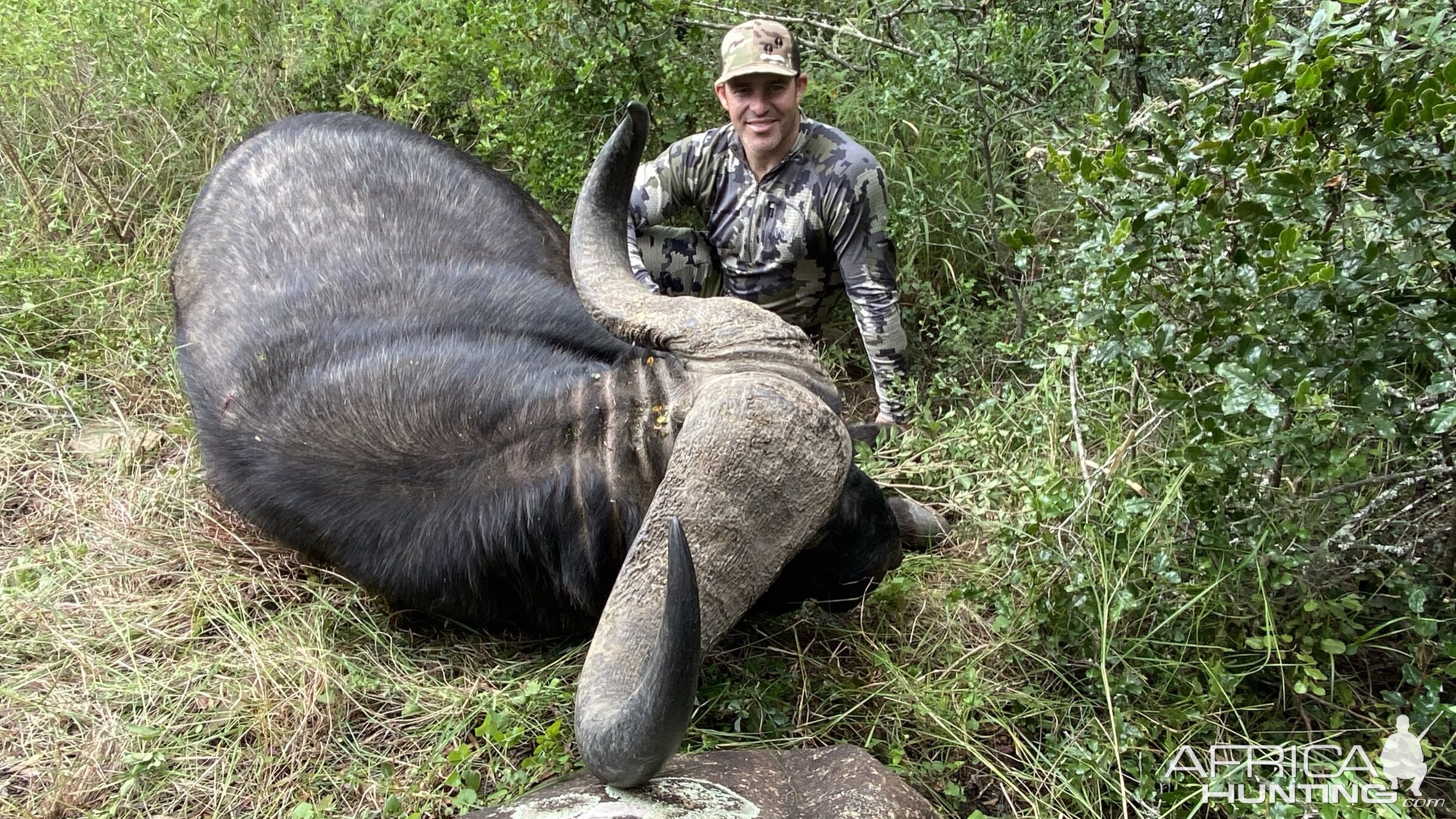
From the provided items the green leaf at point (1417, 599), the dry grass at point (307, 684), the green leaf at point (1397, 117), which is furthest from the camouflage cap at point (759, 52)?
the green leaf at point (1417, 599)

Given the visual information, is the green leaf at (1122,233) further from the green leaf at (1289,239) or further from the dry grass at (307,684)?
the dry grass at (307,684)

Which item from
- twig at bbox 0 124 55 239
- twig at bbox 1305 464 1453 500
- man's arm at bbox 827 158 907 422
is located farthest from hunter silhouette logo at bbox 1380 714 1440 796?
twig at bbox 0 124 55 239

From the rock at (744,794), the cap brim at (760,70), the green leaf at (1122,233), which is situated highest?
the cap brim at (760,70)

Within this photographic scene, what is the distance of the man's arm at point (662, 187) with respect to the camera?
4.53m

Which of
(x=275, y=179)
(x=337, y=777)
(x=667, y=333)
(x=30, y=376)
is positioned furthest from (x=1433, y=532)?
(x=30, y=376)

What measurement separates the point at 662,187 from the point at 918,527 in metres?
2.02

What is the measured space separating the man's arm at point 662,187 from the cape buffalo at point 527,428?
681mm

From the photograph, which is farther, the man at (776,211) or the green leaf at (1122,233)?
the man at (776,211)

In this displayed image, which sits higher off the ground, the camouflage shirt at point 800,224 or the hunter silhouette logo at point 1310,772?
the camouflage shirt at point 800,224

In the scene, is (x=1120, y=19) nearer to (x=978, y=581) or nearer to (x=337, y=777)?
(x=978, y=581)

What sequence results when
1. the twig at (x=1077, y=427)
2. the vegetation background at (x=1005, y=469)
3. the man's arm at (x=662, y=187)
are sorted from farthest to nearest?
the man's arm at (x=662, y=187) → the twig at (x=1077, y=427) → the vegetation background at (x=1005, y=469)

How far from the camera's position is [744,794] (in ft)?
7.42

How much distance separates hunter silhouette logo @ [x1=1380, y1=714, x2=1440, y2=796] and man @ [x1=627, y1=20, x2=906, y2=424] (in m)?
2.12

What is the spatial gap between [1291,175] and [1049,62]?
2192mm
